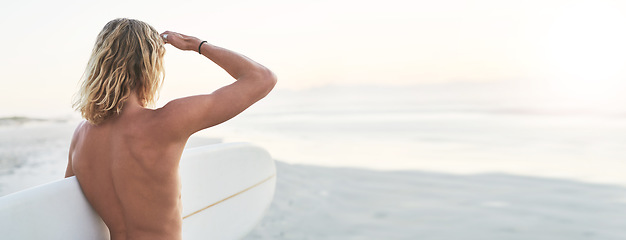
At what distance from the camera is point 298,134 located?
618 centimetres

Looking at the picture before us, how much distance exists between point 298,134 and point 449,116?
9.02ft

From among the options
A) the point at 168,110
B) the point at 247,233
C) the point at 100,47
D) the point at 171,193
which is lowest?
the point at 247,233

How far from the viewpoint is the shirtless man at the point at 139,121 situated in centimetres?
120

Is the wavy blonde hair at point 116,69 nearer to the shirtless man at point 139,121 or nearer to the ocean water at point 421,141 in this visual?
the shirtless man at point 139,121

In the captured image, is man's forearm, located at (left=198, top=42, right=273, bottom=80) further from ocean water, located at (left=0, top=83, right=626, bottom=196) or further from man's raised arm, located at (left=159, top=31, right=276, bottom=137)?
ocean water, located at (left=0, top=83, right=626, bottom=196)

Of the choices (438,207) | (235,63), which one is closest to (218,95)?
(235,63)

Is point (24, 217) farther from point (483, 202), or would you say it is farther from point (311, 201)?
point (483, 202)

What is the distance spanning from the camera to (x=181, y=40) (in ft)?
4.44

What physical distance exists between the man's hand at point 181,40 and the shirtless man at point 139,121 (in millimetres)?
42

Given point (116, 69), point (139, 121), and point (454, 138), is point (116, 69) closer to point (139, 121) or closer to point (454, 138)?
point (139, 121)

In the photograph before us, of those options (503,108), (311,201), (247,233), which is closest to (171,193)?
(247,233)

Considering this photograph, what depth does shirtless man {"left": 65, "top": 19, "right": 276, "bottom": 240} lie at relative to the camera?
47.3 inches

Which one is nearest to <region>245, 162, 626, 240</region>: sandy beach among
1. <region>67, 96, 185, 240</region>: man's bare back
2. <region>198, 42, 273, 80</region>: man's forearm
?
<region>67, 96, 185, 240</region>: man's bare back

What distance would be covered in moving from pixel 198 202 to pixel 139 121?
1.00m
